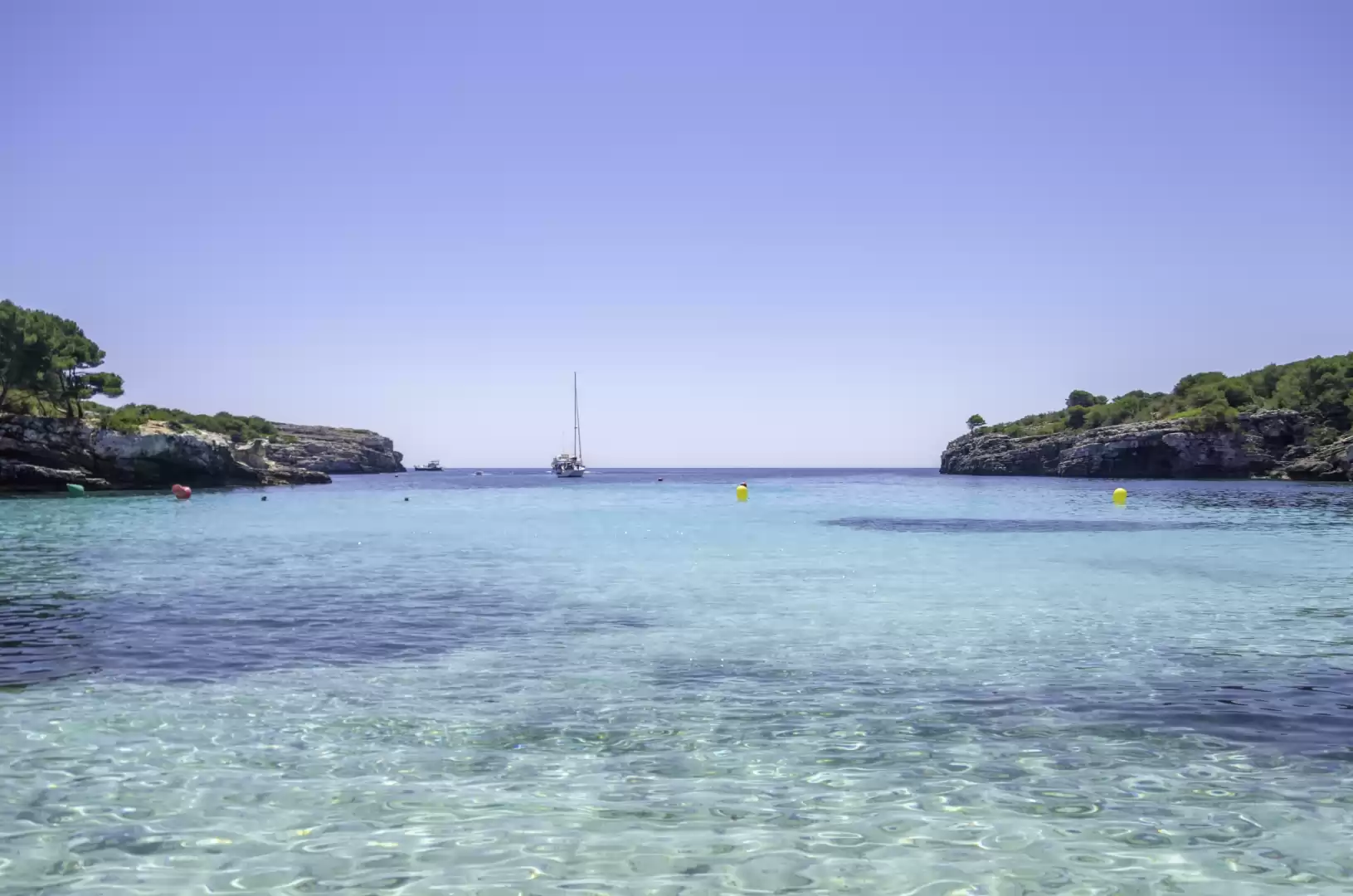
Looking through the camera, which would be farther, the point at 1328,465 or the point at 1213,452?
the point at 1213,452

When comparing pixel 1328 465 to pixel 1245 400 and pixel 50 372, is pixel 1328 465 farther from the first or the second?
pixel 50 372

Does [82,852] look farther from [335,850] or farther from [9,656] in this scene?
[9,656]

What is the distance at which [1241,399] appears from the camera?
159625mm

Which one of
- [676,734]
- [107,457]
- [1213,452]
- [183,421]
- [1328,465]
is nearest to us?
[676,734]

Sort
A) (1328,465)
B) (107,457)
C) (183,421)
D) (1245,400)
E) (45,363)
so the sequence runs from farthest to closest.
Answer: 1. (1245,400)
2. (183,421)
3. (1328,465)
4. (107,457)
5. (45,363)

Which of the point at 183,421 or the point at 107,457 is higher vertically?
the point at 183,421

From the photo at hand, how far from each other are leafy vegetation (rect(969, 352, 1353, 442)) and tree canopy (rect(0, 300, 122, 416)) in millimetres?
158884

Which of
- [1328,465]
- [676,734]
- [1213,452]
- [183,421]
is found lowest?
[676,734]

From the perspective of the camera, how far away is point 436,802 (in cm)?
855

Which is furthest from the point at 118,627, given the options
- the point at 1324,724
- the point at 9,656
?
the point at 1324,724

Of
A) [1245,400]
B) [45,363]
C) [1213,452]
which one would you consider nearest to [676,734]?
[45,363]

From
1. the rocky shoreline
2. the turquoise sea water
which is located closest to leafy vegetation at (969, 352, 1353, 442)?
the turquoise sea water

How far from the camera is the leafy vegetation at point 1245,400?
13562 centimetres

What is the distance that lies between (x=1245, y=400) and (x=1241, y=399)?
4.60ft
